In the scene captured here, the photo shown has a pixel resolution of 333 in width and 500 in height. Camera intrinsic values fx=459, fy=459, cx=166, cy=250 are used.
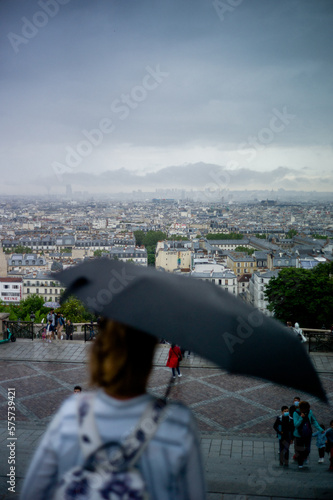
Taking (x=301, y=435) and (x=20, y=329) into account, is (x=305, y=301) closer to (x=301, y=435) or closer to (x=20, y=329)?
(x=20, y=329)

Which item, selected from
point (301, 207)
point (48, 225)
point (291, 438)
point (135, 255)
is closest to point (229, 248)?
point (135, 255)

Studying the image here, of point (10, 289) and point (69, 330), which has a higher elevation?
point (69, 330)

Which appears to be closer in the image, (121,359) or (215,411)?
(121,359)

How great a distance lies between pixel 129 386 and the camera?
5.37ft

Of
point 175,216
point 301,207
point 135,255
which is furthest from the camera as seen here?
point 175,216

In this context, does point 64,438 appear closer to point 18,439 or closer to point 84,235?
point 18,439

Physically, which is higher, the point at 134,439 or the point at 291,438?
the point at 134,439

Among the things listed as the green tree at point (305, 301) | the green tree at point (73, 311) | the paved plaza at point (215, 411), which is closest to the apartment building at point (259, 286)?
the green tree at point (73, 311)

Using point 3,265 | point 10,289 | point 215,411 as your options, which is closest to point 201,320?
point 215,411

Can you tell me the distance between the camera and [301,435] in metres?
6.26

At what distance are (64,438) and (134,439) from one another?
9.9 inches

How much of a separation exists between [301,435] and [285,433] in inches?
8.4

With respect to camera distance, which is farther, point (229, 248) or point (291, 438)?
point (229, 248)

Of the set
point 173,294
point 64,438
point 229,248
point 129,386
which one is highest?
point 173,294
